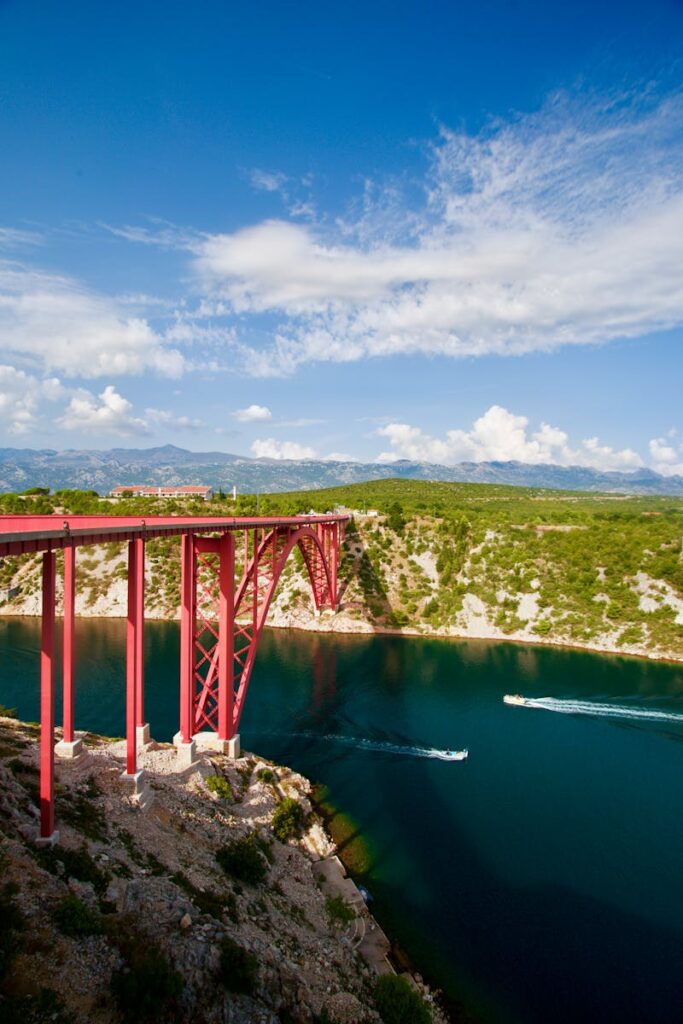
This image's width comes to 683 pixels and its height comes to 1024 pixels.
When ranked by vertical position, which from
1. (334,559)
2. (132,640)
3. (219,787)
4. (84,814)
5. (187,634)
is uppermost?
(132,640)

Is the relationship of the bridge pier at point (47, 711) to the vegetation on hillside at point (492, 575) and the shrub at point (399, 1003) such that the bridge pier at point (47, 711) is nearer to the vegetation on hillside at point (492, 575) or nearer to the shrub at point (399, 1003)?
the shrub at point (399, 1003)

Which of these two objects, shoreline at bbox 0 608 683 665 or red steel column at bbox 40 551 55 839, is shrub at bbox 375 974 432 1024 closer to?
red steel column at bbox 40 551 55 839

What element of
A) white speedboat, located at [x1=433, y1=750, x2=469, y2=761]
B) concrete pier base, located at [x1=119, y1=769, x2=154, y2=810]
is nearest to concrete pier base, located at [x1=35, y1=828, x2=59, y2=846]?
concrete pier base, located at [x1=119, y1=769, x2=154, y2=810]

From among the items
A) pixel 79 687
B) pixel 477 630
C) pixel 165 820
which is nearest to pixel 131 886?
pixel 165 820

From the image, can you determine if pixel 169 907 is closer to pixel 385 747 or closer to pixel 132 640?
pixel 132 640

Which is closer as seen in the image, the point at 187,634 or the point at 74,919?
the point at 74,919

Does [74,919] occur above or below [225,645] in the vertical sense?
below

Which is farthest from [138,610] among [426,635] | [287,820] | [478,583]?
[478,583]
